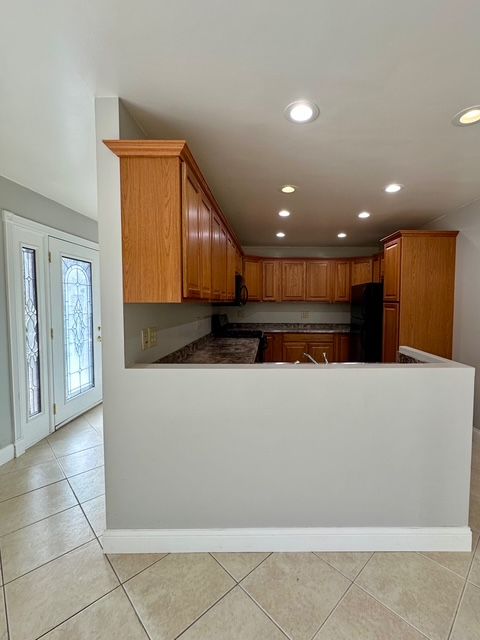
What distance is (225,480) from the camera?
1.61 meters

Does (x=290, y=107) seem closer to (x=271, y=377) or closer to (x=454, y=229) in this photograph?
(x=271, y=377)

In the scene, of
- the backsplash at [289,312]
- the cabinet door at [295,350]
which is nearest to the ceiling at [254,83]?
the cabinet door at [295,350]

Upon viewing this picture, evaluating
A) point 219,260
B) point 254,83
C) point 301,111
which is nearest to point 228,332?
point 219,260

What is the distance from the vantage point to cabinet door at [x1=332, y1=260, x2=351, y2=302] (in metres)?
5.21

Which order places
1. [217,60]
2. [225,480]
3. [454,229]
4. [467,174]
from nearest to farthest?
[217,60]
[225,480]
[467,174]
[454,229]

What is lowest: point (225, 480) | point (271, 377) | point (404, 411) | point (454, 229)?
point (225, 480)

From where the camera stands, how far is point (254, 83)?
1.39 metres

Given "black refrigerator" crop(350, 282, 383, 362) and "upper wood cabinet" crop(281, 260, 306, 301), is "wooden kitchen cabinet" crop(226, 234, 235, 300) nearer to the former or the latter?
"upper wood cabinet" crop(281, 260, 306, 301)

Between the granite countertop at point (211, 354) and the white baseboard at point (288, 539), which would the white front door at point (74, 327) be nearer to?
the granite countertop at point (211, 354)

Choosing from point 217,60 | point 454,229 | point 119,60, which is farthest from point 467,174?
point 119,60

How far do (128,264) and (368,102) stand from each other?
150cm

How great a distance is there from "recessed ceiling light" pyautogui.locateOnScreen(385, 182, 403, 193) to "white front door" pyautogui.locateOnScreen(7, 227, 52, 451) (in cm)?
334

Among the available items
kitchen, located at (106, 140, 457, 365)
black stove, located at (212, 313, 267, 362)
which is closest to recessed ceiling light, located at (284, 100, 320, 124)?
kitchen, located at (106, 140, 457, 365)

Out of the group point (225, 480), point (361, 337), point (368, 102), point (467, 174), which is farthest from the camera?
point (361, 337)
